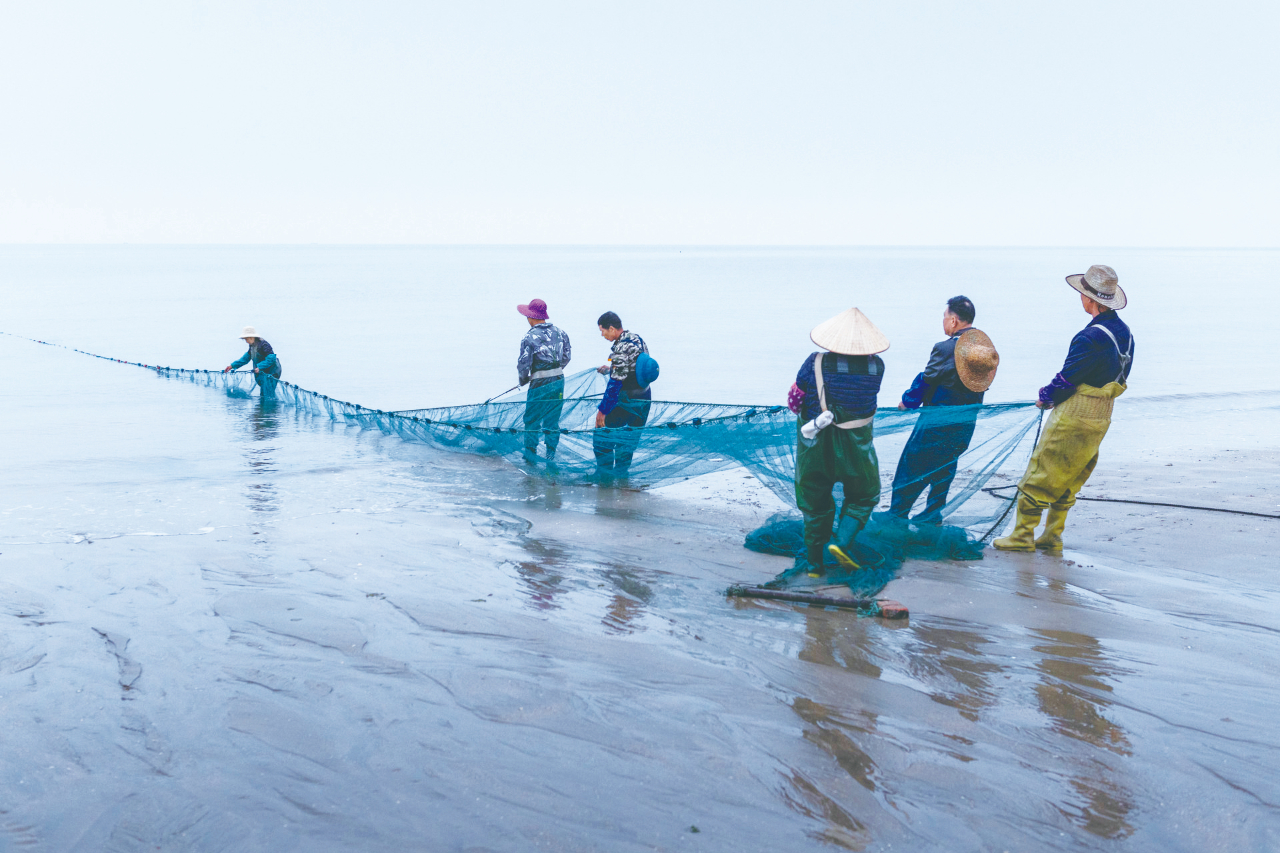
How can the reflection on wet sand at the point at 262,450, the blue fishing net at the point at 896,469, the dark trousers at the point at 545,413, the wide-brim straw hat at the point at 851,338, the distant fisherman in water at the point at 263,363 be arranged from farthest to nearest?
the distant fisherman in water at the point at 263,363 → the dark trousers at the point at 545,413 → the reflection on wet sand at the point at 262,450 → the blue fishing net at the point at 896,469 → the wide-brim straw hat at the point at 851,338

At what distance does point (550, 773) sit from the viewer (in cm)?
328

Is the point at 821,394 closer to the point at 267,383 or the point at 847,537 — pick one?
the point at 847,537

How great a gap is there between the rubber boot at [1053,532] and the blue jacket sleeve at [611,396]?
330 cm

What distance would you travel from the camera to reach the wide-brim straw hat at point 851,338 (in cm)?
482

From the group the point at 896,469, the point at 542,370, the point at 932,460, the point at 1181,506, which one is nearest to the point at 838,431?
the point at 932,460

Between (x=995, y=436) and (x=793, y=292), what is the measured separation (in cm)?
5609

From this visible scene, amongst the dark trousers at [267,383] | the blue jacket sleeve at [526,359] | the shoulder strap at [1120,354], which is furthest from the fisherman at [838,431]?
the dark trousers at [267,383]

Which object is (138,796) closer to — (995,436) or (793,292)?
(995,436)

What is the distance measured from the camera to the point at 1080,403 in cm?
551

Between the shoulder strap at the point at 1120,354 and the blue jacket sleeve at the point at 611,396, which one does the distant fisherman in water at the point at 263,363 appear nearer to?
the blue jacket sleeve at the point at 611,396

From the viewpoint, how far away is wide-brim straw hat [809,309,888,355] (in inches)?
190

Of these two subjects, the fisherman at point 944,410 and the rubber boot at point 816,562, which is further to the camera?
the fisherman at point 944,410

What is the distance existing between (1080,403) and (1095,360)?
259 mm

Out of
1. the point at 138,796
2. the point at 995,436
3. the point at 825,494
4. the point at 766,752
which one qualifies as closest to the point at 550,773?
the point at 766,752
